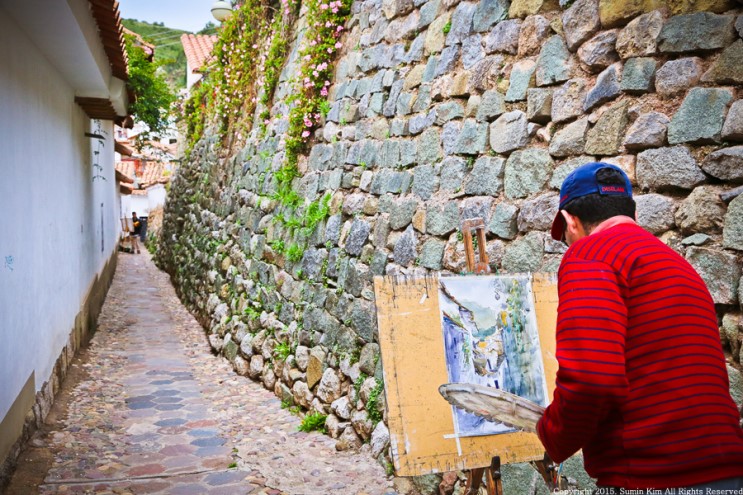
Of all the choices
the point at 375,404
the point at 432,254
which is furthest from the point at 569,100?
the point at 375,404

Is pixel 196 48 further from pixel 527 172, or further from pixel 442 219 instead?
pixel 527 172

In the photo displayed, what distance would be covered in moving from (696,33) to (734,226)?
0.90 meters

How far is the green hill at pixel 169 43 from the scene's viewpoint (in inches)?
1352

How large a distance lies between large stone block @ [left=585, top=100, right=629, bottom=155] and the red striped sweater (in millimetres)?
1482

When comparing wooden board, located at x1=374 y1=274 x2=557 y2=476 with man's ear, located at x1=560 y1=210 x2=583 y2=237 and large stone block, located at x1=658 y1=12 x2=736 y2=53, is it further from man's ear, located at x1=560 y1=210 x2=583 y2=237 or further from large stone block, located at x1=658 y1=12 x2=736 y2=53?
large stone block, located at x1=658 y1=12 x2=736 y2=53

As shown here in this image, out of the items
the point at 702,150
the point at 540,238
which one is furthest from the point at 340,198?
the point at 702,150

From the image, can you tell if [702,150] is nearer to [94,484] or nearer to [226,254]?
[94,484]

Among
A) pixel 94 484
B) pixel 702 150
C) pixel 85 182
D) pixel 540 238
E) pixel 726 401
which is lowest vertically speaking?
pixel 94 484

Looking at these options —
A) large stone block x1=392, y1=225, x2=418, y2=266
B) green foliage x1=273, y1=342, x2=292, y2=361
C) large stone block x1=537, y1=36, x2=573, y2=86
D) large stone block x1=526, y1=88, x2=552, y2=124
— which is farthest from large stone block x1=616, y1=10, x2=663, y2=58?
green foliage x1=273, y1=342, x2=292, y2=361

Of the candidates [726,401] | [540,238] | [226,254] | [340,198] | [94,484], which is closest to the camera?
[726,401]

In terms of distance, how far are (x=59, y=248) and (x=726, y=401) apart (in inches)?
247

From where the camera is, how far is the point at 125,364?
7.71 metres

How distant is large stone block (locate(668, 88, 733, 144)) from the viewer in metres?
2.62

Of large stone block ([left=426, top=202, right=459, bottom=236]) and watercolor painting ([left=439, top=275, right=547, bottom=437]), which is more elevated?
large stone block ([left=426, top=202, right=459, bottom=236])
